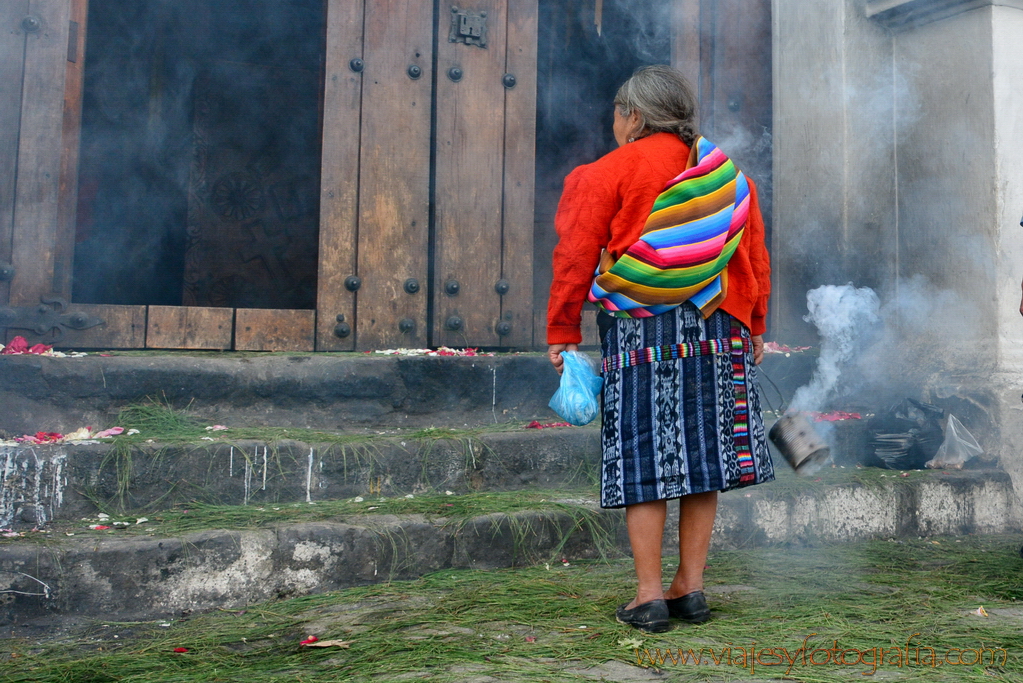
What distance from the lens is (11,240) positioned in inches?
137

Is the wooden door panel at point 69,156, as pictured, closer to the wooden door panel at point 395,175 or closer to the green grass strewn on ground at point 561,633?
the wooden door panel at point 395,175

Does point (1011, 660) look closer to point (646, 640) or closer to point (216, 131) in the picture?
point (646, 640)

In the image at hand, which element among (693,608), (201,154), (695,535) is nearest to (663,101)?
(695,535)

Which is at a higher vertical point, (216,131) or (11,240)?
Result: (216,131)

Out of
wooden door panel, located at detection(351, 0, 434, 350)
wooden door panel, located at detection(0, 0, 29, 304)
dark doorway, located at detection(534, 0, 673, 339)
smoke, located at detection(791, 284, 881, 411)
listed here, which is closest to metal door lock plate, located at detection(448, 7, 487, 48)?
wooden door panel, located at detection(351, 0, 434, 350)

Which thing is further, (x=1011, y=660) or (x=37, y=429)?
(x=37, y=429)

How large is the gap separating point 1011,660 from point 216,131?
5182 mm

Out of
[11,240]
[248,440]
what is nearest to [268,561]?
[248,440]

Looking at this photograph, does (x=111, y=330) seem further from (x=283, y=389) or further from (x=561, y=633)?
(x=561, y=633)

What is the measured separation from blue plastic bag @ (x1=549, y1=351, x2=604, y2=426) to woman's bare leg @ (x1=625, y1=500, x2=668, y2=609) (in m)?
0.30

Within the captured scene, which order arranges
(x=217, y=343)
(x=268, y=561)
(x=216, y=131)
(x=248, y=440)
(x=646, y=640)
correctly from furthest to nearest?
(x=216, y=131)
(x=217, y=343)
(x=248, y=440)
(x=268, y=561)
(x=646, y=640)

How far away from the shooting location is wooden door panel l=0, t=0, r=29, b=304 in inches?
137

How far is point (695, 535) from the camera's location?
246 centimetres

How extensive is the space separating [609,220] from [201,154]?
3.87 meters
